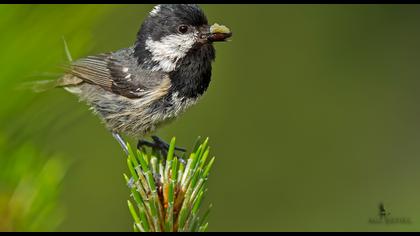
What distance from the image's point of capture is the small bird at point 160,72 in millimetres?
2953

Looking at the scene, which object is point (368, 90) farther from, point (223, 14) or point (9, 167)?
point (9, 167)

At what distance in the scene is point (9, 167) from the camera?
4.94 feet

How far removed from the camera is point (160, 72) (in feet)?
10.1

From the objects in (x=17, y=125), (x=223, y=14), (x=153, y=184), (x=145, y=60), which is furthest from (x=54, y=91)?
(x=223, y=14)

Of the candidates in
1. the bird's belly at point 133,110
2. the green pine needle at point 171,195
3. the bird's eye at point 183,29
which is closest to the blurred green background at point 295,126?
the bird's belly at point 133,110

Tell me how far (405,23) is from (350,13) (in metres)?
0.52

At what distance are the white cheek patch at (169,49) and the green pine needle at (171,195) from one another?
101cm

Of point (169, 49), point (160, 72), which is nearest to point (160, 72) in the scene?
point (160, 72)

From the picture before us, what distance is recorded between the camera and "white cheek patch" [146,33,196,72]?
2965 millimetres

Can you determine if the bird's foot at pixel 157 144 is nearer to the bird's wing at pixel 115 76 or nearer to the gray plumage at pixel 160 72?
the gray plumage at pixel 160 72

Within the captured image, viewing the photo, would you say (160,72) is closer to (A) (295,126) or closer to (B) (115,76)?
(B) (115,76)

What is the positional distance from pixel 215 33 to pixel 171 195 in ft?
4.17

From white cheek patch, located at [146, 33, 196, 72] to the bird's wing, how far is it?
0.19 feet

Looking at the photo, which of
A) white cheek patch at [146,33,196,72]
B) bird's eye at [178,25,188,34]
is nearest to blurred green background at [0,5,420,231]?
white cheek patch at [146,33,196,72]
